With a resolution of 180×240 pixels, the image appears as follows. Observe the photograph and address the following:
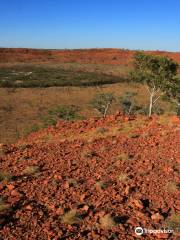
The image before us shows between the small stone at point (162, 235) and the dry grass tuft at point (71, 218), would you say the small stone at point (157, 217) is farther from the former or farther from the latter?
the dry grass tuft at point (71, 218)

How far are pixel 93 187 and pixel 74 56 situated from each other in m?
92.7

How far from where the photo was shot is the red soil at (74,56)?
9150 cm

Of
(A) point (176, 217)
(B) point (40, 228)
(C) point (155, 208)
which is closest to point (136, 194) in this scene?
(C) point (155, 208)

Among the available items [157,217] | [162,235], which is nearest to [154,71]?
[157,217]

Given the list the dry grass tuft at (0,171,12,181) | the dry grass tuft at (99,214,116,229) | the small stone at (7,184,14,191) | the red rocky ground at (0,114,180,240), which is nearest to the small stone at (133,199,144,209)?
the red rocky ground at (0,114,180,240)

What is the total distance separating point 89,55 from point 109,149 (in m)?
92.7

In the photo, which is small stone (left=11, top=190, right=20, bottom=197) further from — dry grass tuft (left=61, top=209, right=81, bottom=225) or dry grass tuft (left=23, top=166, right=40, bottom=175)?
dry grass tuft (left=61, top=209, right=81, bottom=225)

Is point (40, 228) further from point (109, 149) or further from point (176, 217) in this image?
point (109, 149)

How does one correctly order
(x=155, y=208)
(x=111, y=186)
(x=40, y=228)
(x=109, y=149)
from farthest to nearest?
(x=109, y=149), (x=111, y=186), (x=155, y=208), (x=40, y=228)

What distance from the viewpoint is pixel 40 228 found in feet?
20.2

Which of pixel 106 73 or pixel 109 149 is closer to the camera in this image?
pixel 109 149

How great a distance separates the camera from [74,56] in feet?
323

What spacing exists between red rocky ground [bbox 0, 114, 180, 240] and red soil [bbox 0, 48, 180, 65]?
78.6 metres

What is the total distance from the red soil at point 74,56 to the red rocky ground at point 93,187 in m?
78.6
